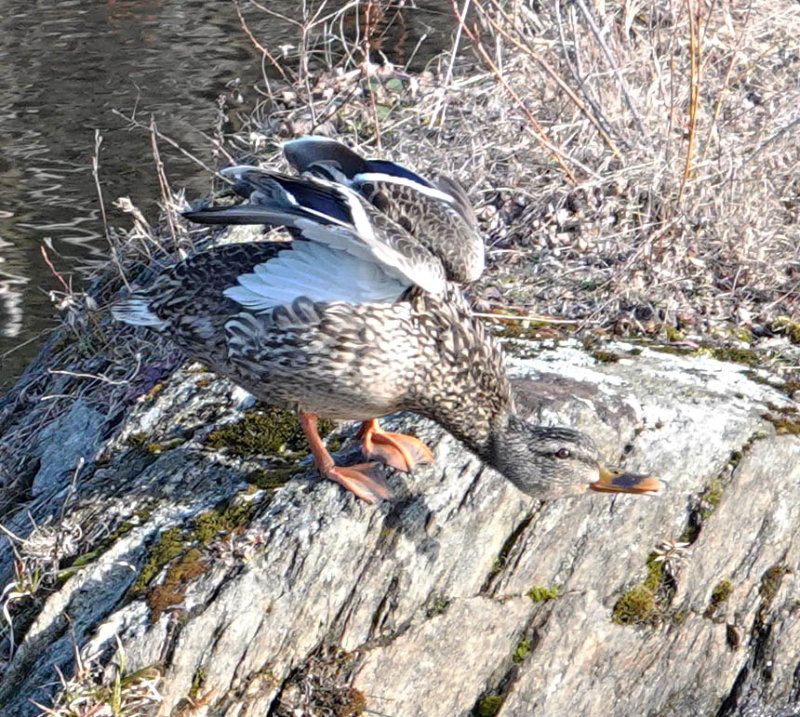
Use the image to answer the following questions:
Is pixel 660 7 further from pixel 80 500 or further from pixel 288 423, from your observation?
pixel 80 500

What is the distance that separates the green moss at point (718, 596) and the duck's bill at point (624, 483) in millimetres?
632

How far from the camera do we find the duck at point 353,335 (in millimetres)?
3650

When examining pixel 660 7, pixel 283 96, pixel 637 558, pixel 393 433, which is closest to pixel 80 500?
pixel 393 433

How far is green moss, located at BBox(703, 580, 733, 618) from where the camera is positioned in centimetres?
426

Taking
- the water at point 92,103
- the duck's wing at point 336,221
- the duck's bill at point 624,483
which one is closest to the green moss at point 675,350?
the duck's bill at point 624,483

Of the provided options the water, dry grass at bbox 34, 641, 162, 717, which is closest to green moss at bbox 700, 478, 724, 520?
dry grass at bbox 34, 641, 162, 717

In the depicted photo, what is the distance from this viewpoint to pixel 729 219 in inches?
214

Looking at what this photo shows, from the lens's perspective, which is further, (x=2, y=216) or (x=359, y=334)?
(x=2, y=216)

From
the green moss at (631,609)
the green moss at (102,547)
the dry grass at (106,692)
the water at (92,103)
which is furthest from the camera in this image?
the water at (92,103)

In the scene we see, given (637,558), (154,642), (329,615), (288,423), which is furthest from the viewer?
(288,423)

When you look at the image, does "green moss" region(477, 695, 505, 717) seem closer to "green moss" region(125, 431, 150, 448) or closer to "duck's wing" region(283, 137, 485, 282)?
"duck's wing" region(283, 137, 485, 282)

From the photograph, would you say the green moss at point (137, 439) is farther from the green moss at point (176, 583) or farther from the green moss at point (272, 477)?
the green moss at point (176, 583)

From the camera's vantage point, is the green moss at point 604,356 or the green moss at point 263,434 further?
the green moss at point 604,356

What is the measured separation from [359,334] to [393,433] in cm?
60
